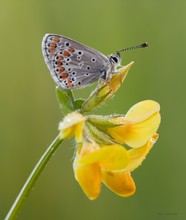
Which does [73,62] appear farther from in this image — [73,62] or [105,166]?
[105,166]

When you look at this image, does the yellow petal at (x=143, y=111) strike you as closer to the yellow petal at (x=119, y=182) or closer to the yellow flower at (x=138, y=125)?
the yellow flower at (x=138, y=125)

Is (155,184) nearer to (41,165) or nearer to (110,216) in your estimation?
(110,216)

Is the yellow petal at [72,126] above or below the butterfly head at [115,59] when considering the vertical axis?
below

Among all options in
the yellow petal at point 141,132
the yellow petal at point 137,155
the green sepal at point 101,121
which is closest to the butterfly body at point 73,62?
the green sepal at point 101,121

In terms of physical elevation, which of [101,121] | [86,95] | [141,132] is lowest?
[86,95]

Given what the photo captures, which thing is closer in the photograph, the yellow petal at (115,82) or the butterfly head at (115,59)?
the yellow petal at (115,82)

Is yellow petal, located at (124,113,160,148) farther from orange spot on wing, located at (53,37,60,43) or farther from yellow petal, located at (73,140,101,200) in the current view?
orange spot on wing, located at (53,37,60,43)

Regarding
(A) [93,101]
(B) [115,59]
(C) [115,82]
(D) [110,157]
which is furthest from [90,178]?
(B) [115,59]
